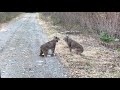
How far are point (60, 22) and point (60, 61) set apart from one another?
7402 mm

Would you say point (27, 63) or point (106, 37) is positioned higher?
point (106, 37)

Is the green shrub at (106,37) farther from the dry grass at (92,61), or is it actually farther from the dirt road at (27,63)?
the dirt road at (27,63)

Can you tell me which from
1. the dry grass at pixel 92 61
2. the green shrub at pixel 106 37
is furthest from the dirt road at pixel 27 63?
the green shrub at pixel 106 37

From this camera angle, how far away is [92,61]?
675 centimetres

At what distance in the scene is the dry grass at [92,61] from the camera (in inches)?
222

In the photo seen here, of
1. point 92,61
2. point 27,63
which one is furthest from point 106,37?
point 27,63

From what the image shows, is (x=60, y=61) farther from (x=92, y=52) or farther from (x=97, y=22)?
(x=97, y=22)

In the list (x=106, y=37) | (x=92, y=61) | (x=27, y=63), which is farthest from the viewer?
(x=106, y=37)

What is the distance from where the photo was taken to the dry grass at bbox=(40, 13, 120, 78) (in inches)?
222

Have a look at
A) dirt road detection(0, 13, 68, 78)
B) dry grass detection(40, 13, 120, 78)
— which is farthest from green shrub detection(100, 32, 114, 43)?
dirt road detection(0, 13, 68, 78)

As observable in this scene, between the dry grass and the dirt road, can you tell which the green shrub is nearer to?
the dry grass

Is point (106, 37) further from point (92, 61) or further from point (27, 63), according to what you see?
point (27, 63)
